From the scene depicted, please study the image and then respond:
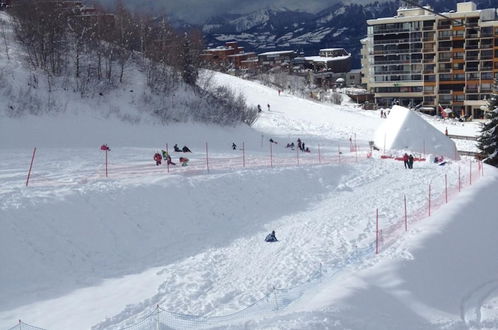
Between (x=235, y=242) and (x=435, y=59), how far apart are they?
219 feet

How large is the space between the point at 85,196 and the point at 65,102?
58.7ft

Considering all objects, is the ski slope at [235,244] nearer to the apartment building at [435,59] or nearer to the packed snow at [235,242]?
the packed snow at [235,242]

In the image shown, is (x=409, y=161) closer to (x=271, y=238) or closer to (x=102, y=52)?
(x=271, y=238)

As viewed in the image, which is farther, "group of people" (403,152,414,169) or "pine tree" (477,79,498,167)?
"pine tree" (477,79,498,167)

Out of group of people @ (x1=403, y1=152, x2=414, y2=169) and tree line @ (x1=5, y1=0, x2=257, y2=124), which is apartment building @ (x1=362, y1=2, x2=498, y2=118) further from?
group of people @ (x1=403, y1=152, x2=414, y2=169)

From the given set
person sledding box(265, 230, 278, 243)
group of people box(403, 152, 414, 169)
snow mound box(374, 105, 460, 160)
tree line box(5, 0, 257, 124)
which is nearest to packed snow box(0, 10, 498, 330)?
person sledding box(265, 230, 278, 243)

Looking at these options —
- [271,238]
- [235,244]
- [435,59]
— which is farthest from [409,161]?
[435,59]

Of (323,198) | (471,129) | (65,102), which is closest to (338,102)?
(471,129)

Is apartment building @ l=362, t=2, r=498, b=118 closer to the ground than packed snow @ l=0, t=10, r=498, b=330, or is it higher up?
higher up

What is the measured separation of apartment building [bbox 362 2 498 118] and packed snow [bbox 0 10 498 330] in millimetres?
48502

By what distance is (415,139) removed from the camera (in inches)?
1433

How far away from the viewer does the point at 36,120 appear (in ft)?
→ 107

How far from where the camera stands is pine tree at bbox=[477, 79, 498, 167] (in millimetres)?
35562

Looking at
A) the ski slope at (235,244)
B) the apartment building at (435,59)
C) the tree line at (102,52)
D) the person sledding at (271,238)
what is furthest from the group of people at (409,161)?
the apartment building at (435,59)
